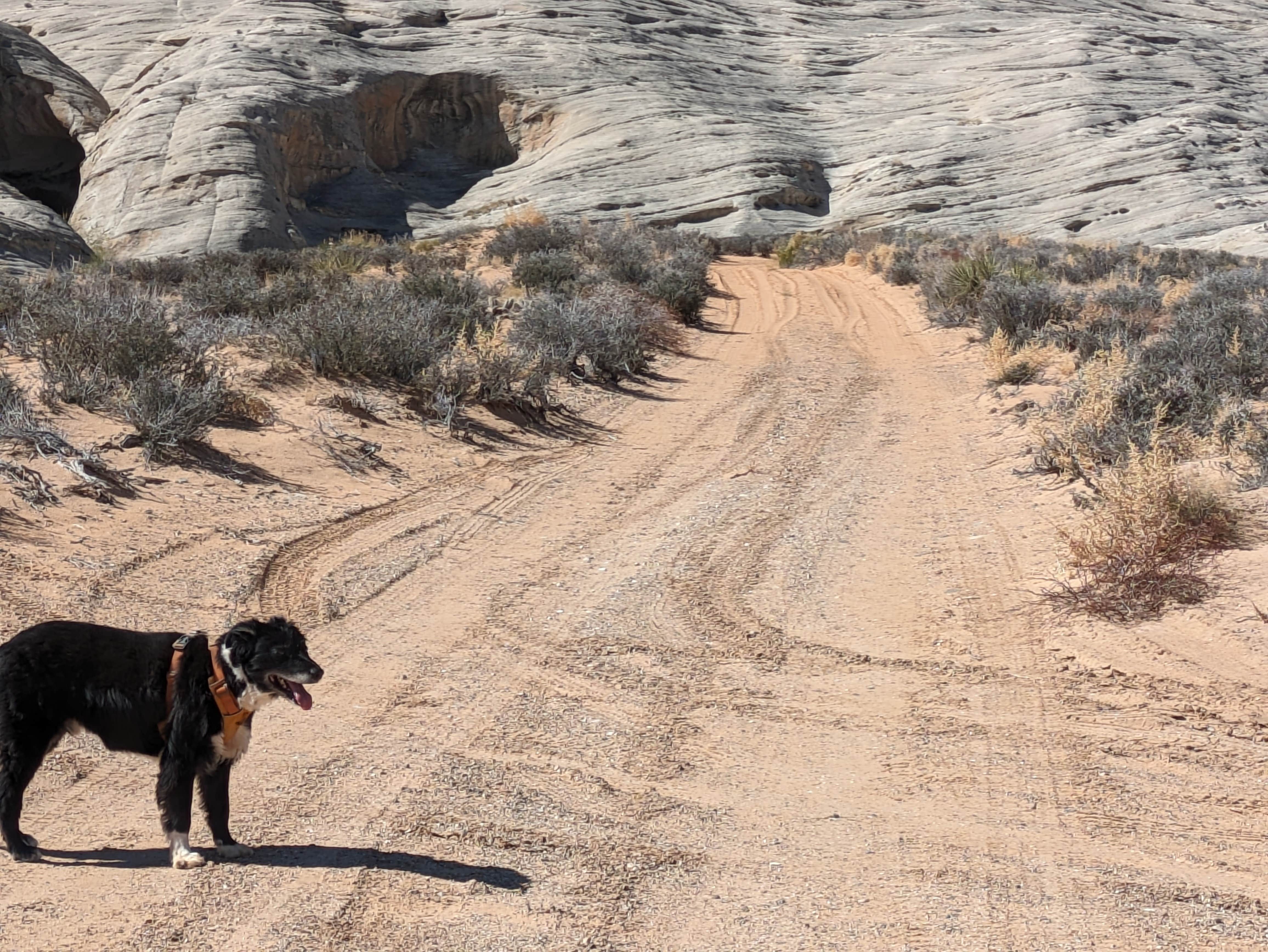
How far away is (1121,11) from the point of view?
50.3 meters

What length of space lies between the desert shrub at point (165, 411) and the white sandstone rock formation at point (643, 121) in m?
20.5

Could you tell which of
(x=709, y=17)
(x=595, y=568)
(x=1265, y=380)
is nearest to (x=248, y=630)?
(x=595, y=568)

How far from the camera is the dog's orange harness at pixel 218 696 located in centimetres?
373

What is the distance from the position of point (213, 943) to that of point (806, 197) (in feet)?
111

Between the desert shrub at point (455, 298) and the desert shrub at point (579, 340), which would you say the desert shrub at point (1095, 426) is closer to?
the desert shrub at point (579, 340)

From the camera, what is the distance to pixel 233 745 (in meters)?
3.81

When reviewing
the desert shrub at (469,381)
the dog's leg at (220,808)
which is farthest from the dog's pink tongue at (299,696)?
the desert shrub at (469,381)

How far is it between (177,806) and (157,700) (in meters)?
0.37

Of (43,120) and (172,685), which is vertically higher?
(172,685)

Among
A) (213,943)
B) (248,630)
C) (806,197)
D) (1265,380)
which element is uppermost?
(248,630)

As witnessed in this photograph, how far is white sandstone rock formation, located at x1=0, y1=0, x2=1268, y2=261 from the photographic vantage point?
31109 mm

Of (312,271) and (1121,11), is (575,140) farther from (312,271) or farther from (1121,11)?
(1121,11)

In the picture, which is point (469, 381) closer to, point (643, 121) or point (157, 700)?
point (157, 700)

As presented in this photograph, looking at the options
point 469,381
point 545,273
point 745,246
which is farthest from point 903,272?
point 469,381
